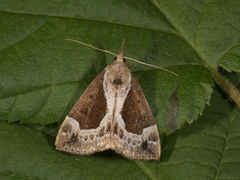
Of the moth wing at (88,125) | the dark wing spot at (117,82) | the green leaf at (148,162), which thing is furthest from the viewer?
the dark wing spot at (117,82)

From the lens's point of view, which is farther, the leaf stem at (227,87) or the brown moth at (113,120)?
the leaf stem at (227,87)

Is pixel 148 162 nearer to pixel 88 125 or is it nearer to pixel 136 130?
pixel 136 130

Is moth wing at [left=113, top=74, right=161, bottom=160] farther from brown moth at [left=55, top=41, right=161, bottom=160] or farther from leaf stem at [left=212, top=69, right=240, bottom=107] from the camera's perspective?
leaf stem at [left=212, top=69, right=240, bottom=107]

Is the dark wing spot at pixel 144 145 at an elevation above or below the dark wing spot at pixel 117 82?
below

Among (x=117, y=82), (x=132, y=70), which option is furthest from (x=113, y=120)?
(x=132, y=70)

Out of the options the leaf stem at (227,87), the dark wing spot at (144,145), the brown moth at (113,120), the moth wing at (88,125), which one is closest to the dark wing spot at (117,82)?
the brown moth at (113,120)

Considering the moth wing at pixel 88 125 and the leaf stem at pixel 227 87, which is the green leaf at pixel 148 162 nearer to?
the moth wing at pixel 88 125

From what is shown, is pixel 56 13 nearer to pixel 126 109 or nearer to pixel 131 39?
pixel 131 39
